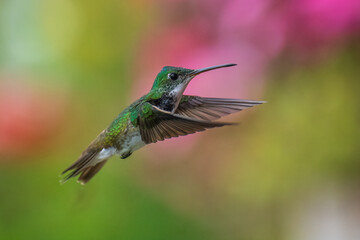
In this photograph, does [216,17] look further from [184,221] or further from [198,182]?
[184,221]

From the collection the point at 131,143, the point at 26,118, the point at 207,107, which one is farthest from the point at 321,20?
the point at 26,118

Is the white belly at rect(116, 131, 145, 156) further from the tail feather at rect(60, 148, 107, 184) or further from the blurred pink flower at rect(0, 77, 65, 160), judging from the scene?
the blurred pink flower at rect(0, 77, 65, 160)

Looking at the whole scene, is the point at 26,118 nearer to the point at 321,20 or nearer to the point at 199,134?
the point at 199,134

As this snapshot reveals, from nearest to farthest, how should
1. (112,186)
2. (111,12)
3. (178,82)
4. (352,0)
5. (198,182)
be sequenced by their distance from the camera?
(178,82) < (352,0) < (198,182) < (112,186) < (111,12)

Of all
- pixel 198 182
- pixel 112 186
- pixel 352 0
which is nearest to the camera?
pixel 352 0

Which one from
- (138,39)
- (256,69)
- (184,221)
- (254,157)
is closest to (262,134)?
(254,157)

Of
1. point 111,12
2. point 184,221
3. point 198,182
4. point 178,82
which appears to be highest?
point 111,12

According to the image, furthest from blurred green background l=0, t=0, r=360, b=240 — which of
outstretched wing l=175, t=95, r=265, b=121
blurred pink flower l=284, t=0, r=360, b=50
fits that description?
outstretched wing l=175, t=95, r=265, b=121

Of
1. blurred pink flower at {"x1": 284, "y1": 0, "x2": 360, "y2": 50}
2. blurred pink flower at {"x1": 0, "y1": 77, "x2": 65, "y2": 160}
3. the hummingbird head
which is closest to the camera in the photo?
the hummingbird head

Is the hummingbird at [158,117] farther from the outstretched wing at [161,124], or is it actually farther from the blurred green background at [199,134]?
the blurred green background at [199,134]
